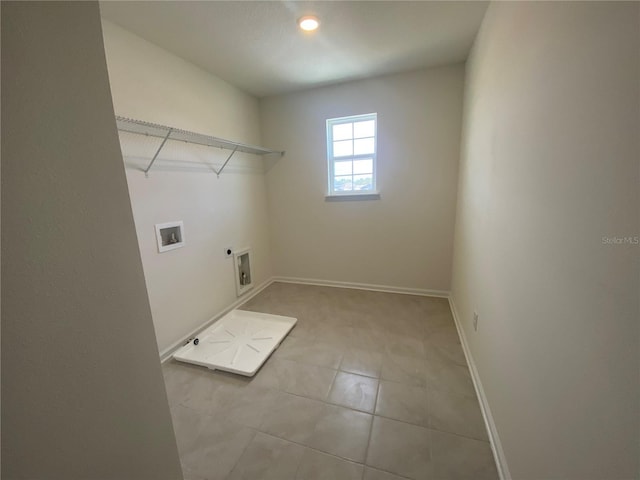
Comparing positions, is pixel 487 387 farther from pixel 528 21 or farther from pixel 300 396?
pixel 528 21

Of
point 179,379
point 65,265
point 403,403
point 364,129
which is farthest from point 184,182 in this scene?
point 403,403

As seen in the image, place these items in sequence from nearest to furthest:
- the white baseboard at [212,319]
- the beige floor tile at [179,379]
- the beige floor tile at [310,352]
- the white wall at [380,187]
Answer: the beige floor tile at [179,379]
the beige floor tile at [310,352]
the white baseboard at [212,319]
the white wall at [380,187]

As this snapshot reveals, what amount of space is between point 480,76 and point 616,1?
150cm

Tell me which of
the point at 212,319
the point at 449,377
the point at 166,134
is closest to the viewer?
the point at 449,377

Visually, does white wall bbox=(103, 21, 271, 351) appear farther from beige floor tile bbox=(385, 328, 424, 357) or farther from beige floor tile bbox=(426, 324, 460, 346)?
beige floor tile bbox=(426, 324, 460, 346)

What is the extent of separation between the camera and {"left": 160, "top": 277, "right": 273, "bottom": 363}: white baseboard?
2045 millimetres

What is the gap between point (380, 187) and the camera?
2.95m

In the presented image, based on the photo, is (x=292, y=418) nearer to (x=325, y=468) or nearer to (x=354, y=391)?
Result: (x=325, y=468)

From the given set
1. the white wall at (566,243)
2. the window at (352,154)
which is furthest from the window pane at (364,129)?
the white wall at (566,243)

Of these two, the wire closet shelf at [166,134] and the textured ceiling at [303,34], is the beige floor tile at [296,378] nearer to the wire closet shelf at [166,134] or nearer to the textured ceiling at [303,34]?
the wire closet shelf at [166,134]

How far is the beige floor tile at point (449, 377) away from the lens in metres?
1.62

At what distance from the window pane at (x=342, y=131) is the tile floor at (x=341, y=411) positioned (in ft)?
→ 7.16

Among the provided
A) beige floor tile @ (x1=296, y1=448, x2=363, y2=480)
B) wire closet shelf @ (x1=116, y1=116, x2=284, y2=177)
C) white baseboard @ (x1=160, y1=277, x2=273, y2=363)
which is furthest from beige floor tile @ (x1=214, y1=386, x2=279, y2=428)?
wire closet shelf @ (x1=116, y1=116, x2=284, y2=177)

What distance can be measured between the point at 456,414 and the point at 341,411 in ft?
2.14
